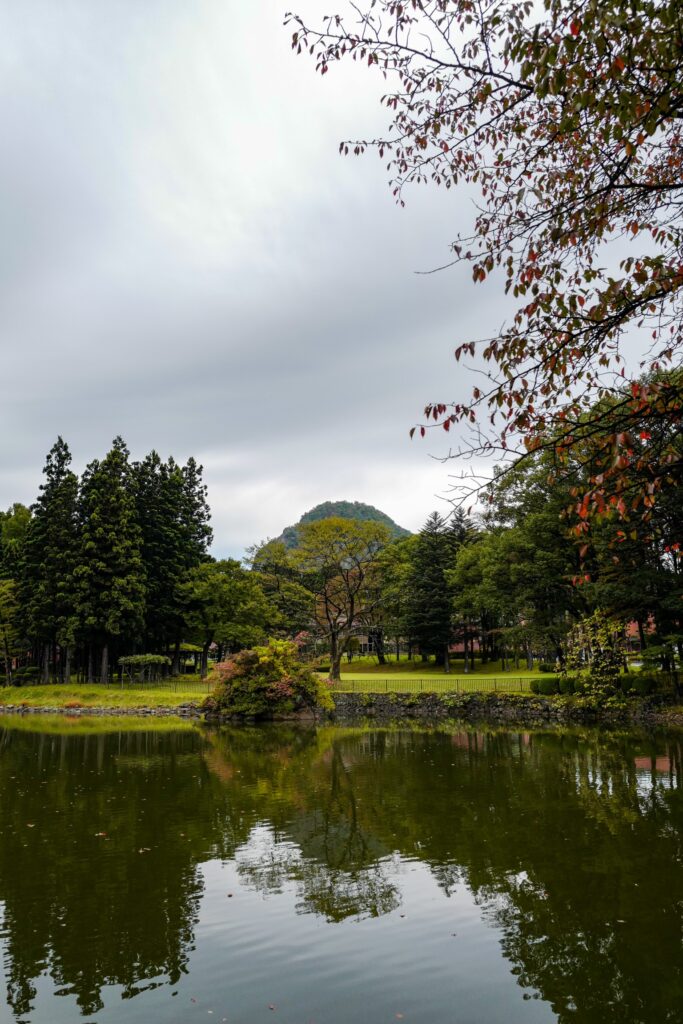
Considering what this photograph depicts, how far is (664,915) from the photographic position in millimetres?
7625

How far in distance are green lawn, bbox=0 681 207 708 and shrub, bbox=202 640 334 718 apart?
194 inches

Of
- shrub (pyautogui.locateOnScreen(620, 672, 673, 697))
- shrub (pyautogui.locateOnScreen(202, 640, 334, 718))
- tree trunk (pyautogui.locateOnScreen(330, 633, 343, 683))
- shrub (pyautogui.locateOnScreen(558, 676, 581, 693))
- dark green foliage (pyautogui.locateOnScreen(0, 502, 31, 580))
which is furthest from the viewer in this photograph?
dark green foliage (pyautogui.locateOnScreen(0, 502, 31, 580))

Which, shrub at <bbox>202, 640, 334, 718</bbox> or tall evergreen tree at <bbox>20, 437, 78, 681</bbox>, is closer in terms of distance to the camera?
shrub at <bbox>202, 640, 334, 718</bbox>

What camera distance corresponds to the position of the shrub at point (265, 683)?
34.8 meters

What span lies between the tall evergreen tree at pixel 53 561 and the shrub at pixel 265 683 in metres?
12.9

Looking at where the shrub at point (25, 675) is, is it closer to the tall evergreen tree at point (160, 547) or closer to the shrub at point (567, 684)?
the tall evergreen tree at point (160, 547)

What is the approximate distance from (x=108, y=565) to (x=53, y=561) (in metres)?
3.69

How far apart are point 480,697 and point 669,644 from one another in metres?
10.9

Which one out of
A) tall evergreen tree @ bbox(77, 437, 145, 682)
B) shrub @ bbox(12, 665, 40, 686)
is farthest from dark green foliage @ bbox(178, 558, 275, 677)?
shrub @ bbox(12, 665, 40, 686)

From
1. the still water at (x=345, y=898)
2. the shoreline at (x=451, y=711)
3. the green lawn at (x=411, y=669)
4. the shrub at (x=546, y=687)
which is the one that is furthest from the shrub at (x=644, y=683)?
the green lawn at (x=411, y=669)

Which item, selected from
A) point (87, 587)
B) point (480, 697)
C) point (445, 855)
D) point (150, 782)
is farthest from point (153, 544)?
point (445, 855)

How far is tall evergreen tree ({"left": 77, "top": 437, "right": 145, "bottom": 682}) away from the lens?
141 feet

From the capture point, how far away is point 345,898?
864 cm

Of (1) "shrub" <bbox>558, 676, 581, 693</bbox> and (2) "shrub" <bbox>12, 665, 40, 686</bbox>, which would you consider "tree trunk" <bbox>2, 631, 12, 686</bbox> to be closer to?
(2) "shrub" <bbox>12, 665, 40, 686</bbox>
